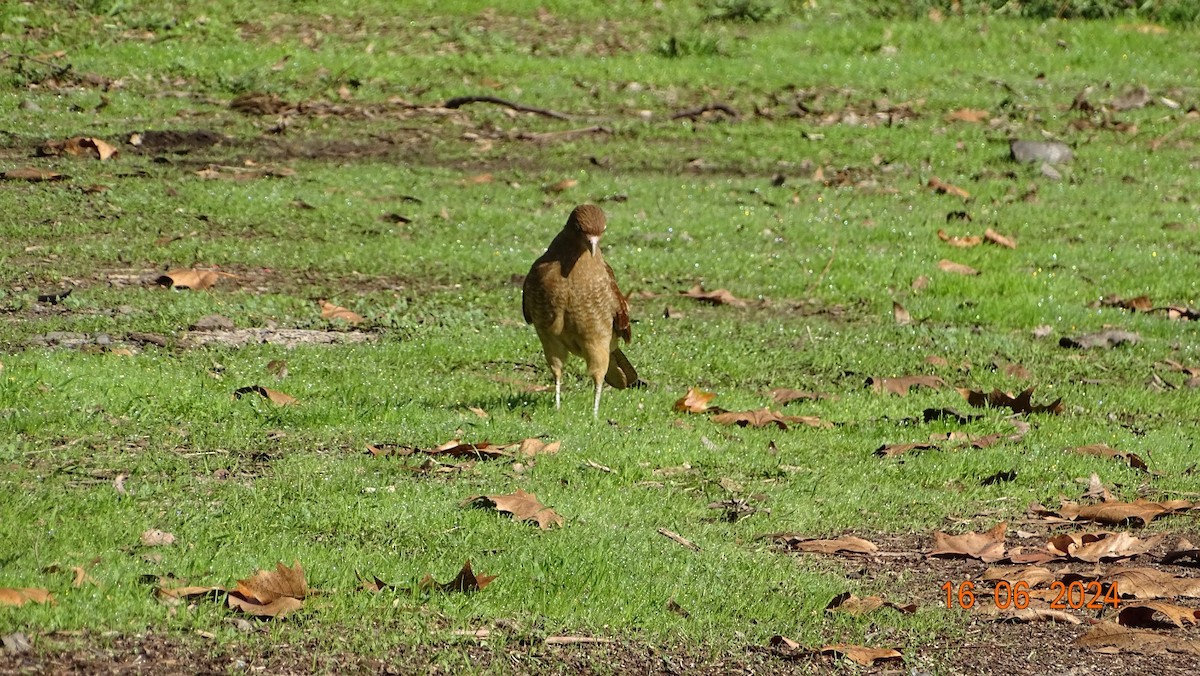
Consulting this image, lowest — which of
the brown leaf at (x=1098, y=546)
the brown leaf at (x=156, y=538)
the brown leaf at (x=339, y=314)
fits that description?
the brown leaf at (x=339, y=314)

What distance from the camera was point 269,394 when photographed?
8.90 meters

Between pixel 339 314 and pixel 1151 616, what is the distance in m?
6.68

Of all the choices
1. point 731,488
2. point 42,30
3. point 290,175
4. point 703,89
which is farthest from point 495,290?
point 42,30

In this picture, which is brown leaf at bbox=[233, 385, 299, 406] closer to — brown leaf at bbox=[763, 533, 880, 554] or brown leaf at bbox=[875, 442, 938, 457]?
brown leaf at bbox=[763, 533, 880, 554]

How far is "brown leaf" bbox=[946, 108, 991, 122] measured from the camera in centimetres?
2008

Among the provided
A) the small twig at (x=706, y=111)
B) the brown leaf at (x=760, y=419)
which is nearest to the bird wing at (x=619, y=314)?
the brown leaf at (x=760, y=419)

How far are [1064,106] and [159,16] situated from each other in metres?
11.9

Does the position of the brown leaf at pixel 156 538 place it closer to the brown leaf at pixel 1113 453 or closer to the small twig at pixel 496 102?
the brown leaf at pixel 1113 453

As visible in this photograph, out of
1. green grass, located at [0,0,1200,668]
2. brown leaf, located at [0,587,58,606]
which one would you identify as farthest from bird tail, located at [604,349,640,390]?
brown leaf, located at [0,587,58,606]

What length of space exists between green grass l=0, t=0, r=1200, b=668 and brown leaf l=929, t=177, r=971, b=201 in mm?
237

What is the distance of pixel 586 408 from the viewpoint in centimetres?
960

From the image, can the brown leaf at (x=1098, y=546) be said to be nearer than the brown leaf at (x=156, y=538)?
No

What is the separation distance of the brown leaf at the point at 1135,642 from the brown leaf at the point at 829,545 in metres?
1.24

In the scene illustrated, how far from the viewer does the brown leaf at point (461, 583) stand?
19.4 ft
